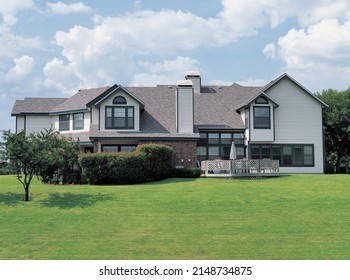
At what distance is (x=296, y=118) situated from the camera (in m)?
36.5

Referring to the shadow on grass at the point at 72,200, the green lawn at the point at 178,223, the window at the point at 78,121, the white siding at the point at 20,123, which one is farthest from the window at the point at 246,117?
the white siding at the point at 20,123

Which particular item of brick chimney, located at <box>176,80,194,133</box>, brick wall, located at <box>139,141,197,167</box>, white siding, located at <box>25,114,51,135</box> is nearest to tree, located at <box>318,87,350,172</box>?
brick chimney, located at <box>176,80,194,133</box>

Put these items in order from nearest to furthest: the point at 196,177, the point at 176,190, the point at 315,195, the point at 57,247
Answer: the point at 57,247 → the point at 315,195 → the point at 176,190 → the point at 196,177

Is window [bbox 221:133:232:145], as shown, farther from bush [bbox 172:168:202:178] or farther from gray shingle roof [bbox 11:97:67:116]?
gray shingle roof [bbox 11:97:67:116]

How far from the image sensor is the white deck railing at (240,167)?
1197 inches

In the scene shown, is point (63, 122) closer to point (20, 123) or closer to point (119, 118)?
point (20, 123)

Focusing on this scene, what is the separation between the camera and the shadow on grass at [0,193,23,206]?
2038cm

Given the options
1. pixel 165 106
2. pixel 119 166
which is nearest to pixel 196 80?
pixel 165 106

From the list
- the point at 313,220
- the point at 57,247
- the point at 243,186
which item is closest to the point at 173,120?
the point at 243,186

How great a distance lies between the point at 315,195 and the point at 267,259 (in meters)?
Result: 10.9

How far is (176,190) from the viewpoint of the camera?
2341 cm

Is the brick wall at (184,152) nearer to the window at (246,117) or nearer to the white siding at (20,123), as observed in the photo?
the window at (246,117)

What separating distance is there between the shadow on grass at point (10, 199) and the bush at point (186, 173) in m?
11.9
